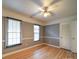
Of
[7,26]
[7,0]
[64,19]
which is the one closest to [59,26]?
[64,19]

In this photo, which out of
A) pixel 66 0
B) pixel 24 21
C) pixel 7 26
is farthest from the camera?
pixel 24 21

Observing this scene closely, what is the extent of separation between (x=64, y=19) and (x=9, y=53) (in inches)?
176

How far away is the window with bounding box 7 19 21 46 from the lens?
4.21 m

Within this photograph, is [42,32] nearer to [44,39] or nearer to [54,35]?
[44,39]

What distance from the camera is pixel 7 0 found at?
318cm

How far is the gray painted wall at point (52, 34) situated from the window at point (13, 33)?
328 cm

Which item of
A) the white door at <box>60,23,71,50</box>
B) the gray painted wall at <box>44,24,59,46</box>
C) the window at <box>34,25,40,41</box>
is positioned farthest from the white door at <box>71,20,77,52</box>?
the window at <box>34,25,40,41</box>

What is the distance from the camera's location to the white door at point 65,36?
5.47 metres

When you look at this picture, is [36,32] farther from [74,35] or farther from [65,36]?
[74,35]

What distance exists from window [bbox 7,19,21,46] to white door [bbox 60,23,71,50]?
3.24m

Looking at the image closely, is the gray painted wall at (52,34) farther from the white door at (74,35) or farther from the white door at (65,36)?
the white door at (74,35)

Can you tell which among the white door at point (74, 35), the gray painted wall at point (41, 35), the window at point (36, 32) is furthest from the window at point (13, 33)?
the white door at point (74, 35)

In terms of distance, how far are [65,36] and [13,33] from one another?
3667 mm

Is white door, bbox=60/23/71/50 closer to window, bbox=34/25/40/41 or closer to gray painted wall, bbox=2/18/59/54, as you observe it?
gray painted wall, bbox=2/18/59/54
